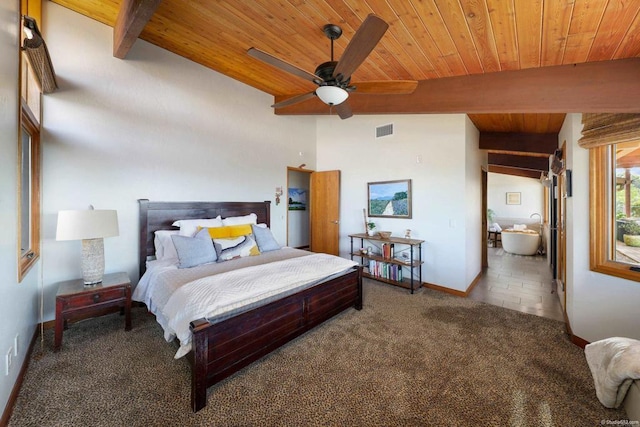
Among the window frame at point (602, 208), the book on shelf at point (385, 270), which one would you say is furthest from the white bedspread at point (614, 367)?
the book on shelf at point (385, 270)

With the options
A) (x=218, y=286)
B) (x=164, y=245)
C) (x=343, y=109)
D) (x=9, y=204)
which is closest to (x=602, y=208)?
(x=343, y=109)

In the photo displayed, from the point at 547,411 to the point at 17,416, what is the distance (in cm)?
342

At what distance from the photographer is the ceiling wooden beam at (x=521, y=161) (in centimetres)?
593

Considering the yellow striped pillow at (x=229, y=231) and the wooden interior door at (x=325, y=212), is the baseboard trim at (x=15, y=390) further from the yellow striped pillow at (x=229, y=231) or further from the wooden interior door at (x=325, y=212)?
the wooden interior door at (x=325, y=212)

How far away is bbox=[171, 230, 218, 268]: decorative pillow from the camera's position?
2.80 meters

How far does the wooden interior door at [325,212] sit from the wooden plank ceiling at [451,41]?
223cm

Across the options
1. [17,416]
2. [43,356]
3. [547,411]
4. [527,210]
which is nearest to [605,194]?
[547,411]

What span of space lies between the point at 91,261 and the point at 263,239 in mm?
1862

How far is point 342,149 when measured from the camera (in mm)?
5363

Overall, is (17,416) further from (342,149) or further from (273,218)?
(342,149)

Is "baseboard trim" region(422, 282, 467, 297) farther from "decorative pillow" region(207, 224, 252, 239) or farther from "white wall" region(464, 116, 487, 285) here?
"decorative pillow" region(207, 224, 252, 239)

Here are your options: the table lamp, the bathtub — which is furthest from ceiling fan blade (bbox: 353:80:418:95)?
the bathtub

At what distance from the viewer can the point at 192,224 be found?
11.3ft

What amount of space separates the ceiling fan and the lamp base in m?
2.41
